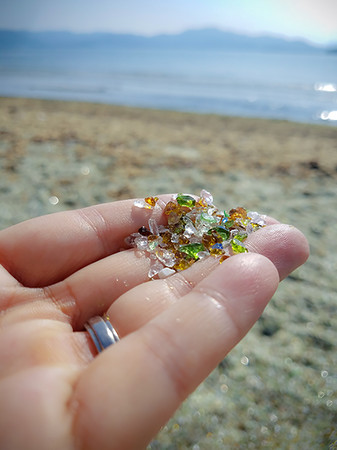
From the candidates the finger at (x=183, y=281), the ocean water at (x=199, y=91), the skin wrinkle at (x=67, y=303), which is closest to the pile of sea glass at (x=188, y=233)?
the finger at (x=183, y=281)

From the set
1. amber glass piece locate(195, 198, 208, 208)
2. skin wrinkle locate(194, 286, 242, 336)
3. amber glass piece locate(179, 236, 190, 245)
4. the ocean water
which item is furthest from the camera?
the ocean water

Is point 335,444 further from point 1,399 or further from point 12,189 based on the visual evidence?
point 12,189

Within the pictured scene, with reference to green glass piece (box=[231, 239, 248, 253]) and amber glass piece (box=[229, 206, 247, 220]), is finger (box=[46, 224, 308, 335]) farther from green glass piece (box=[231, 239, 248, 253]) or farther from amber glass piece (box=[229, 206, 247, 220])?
amber glass piece (box=[229, 206, 247, 220])

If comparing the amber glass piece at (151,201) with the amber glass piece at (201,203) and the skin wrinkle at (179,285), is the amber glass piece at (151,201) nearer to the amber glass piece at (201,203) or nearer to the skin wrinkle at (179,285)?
the amber glass piece at (201,203)

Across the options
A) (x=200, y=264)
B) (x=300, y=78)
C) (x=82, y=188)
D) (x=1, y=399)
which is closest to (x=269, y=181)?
(x=82, y=188)

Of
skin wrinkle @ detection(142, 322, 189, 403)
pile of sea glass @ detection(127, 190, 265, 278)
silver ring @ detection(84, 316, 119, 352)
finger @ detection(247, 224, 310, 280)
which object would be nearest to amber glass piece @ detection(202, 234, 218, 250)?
pile of sea glass @ detection(127, 190, 265, 278)
